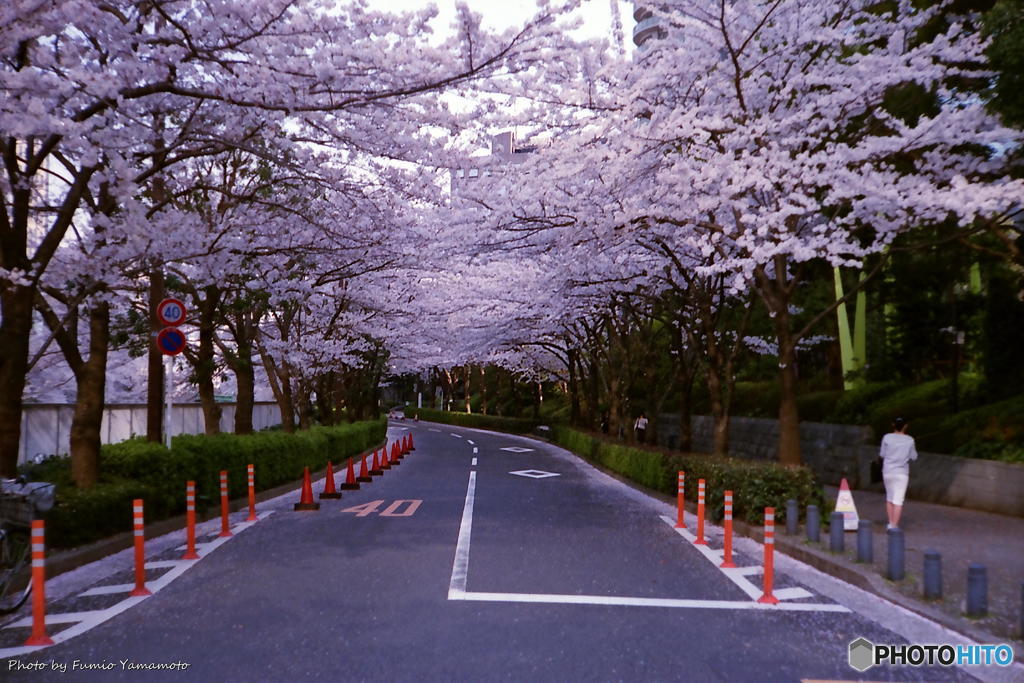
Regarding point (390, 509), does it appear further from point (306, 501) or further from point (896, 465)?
point (896, 465)

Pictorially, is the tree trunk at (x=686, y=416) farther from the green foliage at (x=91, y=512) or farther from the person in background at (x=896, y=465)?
the green foliage at (x=91, y=512)

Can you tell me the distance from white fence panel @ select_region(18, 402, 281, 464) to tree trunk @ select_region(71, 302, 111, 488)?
1407mm

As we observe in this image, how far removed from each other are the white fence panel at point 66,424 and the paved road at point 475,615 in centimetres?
628

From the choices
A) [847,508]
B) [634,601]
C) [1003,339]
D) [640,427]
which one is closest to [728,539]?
[634,601]

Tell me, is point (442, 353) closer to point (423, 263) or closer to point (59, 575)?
point (423, 263)

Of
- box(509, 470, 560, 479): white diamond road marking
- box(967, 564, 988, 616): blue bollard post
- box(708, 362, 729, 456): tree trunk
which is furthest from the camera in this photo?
box(509, 470, 560, 479): white diamond road marking

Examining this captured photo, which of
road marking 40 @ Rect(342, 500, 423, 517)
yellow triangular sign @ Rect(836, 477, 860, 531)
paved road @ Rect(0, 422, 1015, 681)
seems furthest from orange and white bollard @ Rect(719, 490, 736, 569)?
road marking 40 @ Rect(342, 500, 423, 517)

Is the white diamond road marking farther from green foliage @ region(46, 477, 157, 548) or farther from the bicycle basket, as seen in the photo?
the bicycle basket

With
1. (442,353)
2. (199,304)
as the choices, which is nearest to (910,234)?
(199,304)

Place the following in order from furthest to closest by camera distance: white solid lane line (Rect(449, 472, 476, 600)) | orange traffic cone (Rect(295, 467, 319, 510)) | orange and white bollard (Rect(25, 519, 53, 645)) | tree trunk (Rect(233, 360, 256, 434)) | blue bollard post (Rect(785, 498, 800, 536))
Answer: tree trunk (Rect(233, 360, 256, 434))
orange traffic cone (Rect(295, 467, 319, 510))
blue bollard post (Rect(785, 498, 800, 536))
white solid lane line (Rect(449, 472, 476, 600))
orange and white bollard (Rect(25, 519, 53, 645))

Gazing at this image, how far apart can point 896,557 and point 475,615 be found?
4080 mm

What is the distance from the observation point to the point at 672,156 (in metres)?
13.8

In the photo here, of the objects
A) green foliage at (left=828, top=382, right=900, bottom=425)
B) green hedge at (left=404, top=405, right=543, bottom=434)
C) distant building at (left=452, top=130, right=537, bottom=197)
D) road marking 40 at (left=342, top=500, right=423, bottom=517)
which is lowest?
green hedge at (left=404, top=405, right=543, bottom=434)

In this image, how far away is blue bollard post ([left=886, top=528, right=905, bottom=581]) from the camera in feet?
27.7
